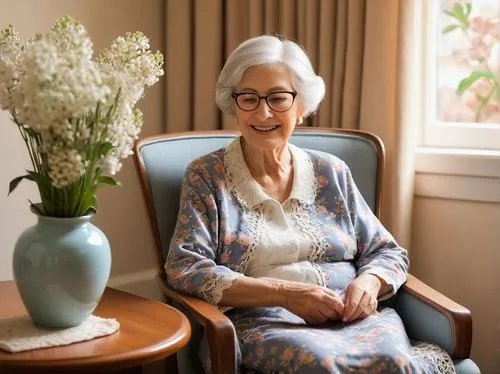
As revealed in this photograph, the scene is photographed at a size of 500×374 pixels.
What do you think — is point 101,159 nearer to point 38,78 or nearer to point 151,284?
point 38,78

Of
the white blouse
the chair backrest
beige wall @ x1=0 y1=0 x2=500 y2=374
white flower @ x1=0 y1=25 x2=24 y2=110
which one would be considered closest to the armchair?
the chair backrest

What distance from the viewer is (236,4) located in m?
3.19

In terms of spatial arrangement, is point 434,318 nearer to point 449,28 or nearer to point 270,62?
point 270,62

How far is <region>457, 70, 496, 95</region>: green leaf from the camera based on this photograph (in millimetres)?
3000

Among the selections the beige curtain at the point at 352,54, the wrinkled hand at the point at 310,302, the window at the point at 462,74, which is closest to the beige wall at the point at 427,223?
the beige curtain at the point at 352,54

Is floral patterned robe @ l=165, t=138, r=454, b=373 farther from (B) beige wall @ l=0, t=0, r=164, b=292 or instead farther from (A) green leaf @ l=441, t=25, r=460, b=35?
(A) green leaf @ l=441, t=25, r=460, b=35

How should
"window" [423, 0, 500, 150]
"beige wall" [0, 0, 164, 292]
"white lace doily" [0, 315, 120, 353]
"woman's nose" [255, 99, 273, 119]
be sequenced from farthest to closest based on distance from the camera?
"window" [423, 0, 500, 150], "beige wall" [0, 0, 164, 292], "woman's nose" [255, 99, 273, 119], "white lace doily" [0, 315, 120, 353]

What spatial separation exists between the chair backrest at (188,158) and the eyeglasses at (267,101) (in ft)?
0.86

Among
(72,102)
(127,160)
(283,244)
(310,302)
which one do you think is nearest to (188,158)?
(283,244)

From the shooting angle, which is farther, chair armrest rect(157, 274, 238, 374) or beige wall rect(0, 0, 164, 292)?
beige wall rect(0, 0, 164, 292)

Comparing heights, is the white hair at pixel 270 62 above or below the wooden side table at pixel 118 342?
above

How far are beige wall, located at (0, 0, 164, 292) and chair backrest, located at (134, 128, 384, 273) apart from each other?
0.20m

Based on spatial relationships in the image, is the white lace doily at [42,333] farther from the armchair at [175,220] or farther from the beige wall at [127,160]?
the beige wall at [127,160]

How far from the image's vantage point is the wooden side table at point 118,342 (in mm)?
1716
